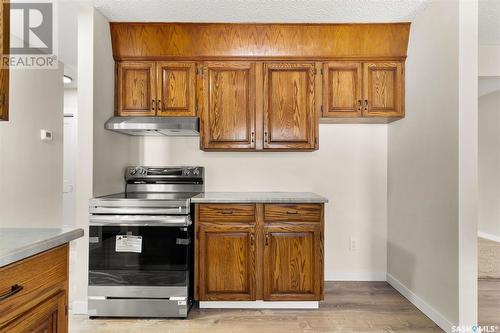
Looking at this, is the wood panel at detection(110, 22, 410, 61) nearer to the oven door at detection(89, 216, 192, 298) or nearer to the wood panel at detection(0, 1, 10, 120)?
the oven door at detection(89, 216, 192, 298)

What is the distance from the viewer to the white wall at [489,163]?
5.47 meters

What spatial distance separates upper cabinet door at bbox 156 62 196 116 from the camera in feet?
9.70

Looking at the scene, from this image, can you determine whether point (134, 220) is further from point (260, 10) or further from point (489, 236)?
point (489, 236)

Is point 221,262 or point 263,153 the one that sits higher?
point 263,153

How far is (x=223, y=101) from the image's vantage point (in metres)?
2.96

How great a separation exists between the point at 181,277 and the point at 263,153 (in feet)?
4.71

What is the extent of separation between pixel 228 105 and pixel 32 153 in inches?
90.1

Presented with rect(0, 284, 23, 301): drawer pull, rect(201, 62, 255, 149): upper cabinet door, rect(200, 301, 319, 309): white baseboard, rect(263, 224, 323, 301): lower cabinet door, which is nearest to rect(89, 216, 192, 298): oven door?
rect(200, 301, 319, 309): white baseboard

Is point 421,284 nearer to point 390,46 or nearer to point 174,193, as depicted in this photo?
point 390,46

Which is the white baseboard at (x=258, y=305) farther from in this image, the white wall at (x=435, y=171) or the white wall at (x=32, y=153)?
the white wall at (x=32, y=153)

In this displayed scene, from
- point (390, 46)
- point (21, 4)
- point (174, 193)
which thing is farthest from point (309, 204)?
point (21, 4)

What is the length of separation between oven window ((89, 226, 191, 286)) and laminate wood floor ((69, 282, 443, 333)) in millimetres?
287

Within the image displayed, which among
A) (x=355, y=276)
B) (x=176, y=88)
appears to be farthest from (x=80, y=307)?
(x=355, y=276)

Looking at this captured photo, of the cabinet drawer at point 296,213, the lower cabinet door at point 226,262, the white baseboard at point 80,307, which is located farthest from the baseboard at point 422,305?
the white baseboard at point 80,307
